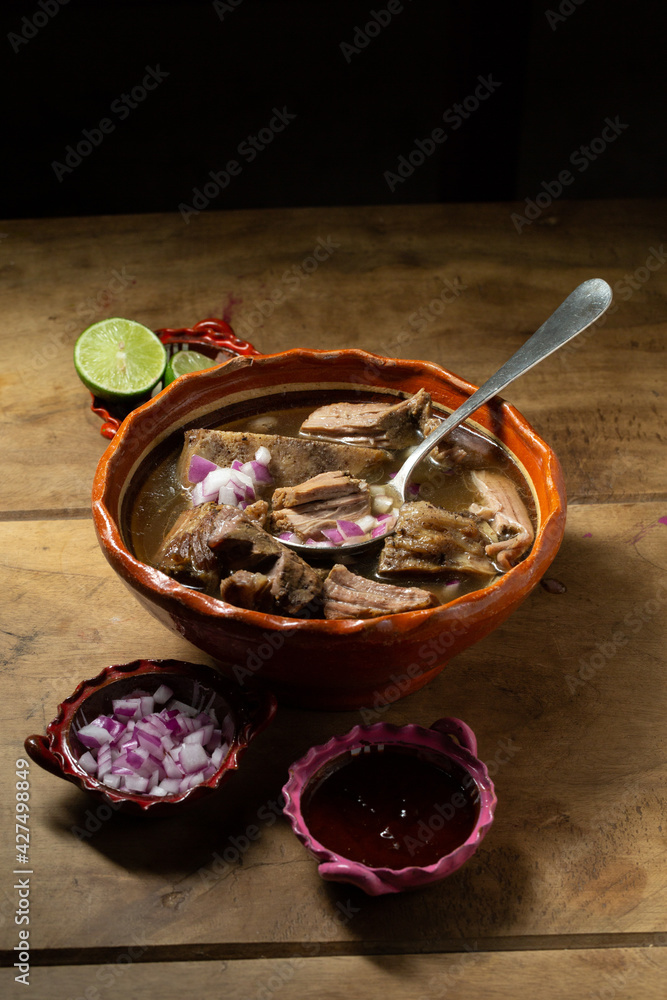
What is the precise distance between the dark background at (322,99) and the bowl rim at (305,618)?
10.0 feet

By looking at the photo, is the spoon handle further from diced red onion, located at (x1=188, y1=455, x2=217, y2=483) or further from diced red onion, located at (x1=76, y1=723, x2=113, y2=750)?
diced red onion, located at (x1=76, y1=723, x2=113, y2=750)

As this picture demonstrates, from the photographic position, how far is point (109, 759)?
1.96m

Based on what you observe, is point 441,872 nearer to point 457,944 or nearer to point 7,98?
point 457,944

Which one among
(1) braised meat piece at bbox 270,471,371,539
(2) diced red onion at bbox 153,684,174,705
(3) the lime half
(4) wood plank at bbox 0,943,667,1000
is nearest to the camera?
(4) wood plank at bbox 0,943,667,1000

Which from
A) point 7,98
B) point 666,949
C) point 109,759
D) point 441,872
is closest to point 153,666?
point 109,759

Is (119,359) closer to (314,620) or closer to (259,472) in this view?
(259,472)

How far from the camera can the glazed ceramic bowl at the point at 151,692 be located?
1.88 meters

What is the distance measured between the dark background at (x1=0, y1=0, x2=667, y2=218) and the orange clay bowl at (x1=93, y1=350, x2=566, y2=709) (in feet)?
9.88

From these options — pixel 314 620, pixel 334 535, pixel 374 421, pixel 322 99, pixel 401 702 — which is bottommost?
pixel 401 702

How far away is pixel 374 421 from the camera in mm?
2582

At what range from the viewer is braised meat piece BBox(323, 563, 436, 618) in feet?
6.64

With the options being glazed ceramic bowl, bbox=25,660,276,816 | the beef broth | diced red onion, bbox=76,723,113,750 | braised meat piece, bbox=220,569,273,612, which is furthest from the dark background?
diced red onion, bbox=76,723,113,750

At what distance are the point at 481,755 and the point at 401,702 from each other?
235 millimetres

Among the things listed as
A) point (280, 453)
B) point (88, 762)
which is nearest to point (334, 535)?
point (280, 453)
